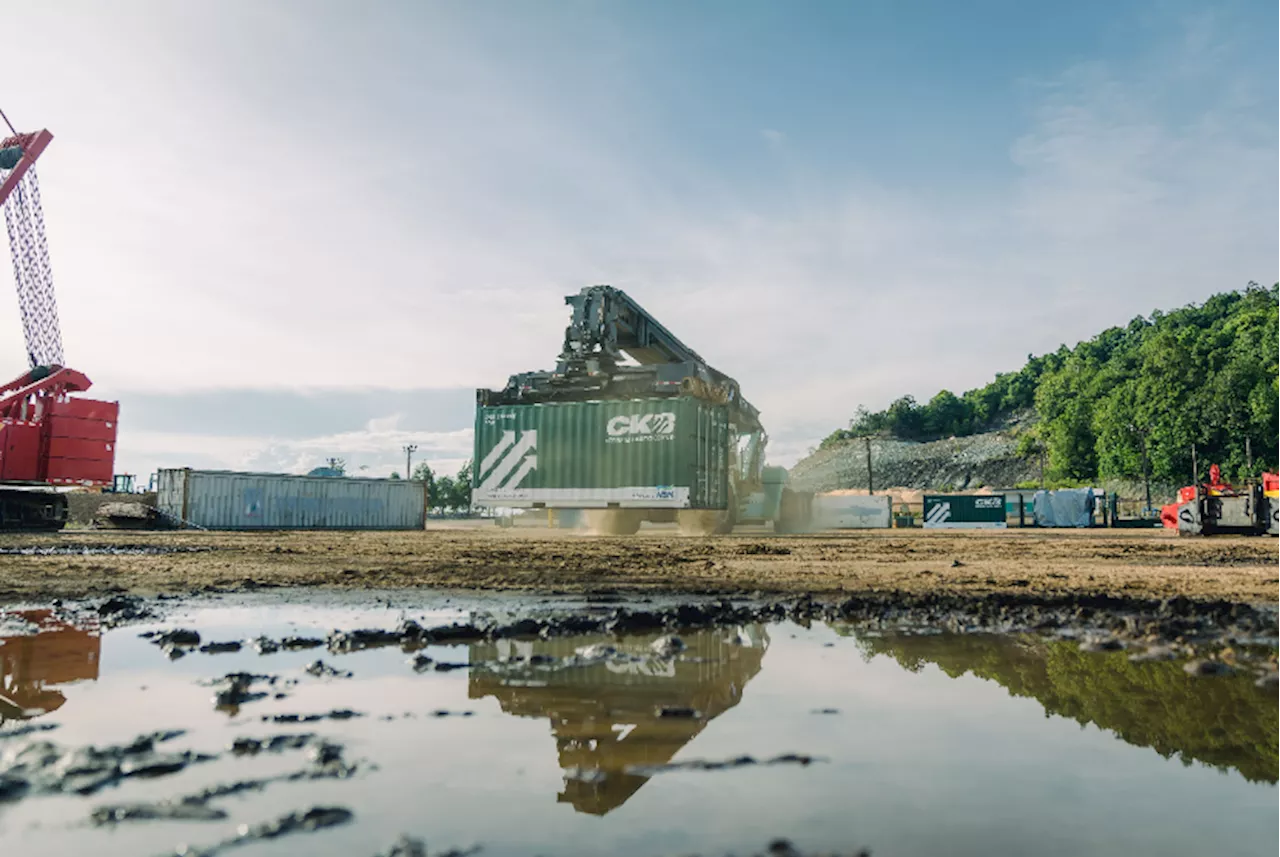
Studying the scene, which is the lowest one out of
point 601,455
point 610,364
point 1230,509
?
point 1230,509

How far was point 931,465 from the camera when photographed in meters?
123

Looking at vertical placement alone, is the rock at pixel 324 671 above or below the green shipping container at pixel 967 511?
below

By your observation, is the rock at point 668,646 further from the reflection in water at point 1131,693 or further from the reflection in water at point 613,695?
the reflection in water at point 1131,693

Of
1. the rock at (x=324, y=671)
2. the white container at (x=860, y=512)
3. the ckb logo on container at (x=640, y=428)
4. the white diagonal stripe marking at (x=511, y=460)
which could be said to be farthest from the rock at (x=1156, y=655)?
the white container at (x=860, y=512)

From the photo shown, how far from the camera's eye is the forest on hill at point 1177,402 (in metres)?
72.3

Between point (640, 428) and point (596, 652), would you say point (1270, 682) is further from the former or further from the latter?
point (640, 428)

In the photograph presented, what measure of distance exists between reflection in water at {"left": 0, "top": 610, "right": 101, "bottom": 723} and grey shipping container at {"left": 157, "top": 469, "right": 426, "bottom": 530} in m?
29.7

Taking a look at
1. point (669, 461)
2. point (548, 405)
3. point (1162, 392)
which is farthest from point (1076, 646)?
point (1162, 392)

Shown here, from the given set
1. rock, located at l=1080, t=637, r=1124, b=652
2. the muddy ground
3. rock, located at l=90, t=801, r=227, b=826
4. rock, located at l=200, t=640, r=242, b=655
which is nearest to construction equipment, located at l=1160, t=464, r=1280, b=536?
the muddy ground

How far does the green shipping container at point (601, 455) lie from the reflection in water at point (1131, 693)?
17.9m

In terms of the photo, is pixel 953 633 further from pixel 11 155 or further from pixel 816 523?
pixel 11 155

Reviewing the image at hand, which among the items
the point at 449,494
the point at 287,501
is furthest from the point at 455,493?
the point at 287,501

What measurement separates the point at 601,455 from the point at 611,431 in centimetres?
75

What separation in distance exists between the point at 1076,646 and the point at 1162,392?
86209 mm
